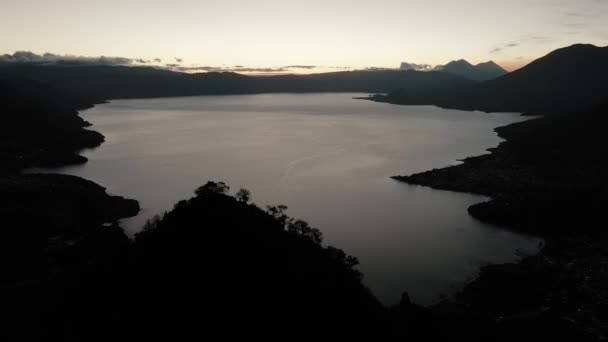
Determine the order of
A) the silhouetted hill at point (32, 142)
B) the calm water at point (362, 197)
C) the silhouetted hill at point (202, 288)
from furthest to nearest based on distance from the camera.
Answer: the silhouetted hill at point (32, 142)
the calm water at point (362, 197)
the silhouetted hill at point (202, 288)

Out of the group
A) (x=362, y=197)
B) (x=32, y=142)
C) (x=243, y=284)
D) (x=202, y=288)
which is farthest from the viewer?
(x=32, y=142)

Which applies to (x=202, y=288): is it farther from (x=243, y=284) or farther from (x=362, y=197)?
(x=362, y=197)

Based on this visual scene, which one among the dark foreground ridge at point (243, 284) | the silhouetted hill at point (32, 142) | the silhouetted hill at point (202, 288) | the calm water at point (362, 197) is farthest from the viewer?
the silhouetted hill at point (32, 142)

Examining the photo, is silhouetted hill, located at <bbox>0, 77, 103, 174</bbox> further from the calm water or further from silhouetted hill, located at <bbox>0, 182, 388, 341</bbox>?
silhouetted hill, located at <bbox>0, 182, 388, 341</bbox>

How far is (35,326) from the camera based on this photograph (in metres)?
55.7

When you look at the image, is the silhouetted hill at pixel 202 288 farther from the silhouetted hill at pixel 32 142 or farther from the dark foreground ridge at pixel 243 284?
the silhouetted hill at pixel 32 142

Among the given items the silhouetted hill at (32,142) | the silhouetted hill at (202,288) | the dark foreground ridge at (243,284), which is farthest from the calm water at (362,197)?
the silhouetted hill at (202,288)

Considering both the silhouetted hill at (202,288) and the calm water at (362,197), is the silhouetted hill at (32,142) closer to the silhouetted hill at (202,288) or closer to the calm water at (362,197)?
the calm water at (362,197)

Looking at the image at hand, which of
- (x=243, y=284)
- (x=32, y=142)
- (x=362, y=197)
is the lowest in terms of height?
(x=362, y=197)

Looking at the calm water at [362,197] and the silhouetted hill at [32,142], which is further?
the silhouetted hill at [32,142]

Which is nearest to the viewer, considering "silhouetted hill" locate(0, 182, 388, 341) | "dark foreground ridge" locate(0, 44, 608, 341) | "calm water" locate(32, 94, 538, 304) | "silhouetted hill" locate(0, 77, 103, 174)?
"silhouetted hill" locate(0, 182, 388, 341)

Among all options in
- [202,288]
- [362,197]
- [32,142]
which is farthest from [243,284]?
[32,142]

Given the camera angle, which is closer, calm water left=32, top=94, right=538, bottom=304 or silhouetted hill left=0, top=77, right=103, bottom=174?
calm water left=32, top=94, right=538, bottom=304

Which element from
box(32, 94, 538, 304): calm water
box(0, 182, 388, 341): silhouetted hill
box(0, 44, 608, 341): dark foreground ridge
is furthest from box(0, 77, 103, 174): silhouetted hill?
box(0, 182, 388, 341): silhouetted hill
